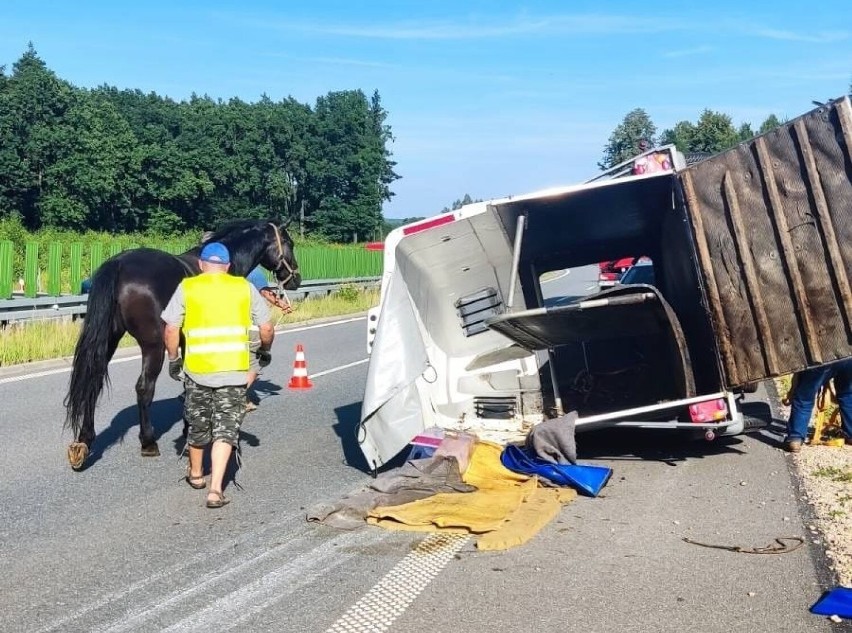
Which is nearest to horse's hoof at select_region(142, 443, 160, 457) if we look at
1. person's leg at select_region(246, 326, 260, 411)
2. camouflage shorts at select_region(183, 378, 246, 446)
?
person's leg at select_region(246, 326, 260, 411)

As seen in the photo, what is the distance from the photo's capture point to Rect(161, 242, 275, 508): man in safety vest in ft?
23.8

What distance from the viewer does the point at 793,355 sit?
7320 mm

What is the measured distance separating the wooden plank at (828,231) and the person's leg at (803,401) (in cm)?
147

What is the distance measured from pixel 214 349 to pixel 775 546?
4077mm

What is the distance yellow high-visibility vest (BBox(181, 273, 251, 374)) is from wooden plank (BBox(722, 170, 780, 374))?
378cm

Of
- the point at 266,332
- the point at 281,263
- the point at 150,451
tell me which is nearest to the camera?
the point at 266,332

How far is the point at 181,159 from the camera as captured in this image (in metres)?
82.2

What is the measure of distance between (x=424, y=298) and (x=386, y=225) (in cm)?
9163

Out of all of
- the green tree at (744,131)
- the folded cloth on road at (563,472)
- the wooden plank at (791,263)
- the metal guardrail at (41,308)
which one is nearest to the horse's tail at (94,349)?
the folded cloth on road at (563,472)

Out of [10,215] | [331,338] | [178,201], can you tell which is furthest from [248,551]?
[178,201]

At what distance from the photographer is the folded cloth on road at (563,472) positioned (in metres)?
7.20

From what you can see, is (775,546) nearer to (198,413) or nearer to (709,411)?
(709,411)

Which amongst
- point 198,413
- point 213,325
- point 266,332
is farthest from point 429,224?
point 198,413

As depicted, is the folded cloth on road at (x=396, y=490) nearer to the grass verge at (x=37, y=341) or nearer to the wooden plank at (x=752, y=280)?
the wooden plank at (x=752, y=280)
